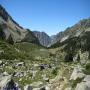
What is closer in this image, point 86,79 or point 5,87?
point 86,79

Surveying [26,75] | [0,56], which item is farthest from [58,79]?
[0,56]

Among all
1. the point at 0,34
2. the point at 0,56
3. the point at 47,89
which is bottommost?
the point at 47,89

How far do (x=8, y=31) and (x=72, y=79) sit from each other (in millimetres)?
176380

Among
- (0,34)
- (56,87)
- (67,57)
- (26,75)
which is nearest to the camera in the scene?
(56,87)

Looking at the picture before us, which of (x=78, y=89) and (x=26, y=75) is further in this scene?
(x=26, y=75)

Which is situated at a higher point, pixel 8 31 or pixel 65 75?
pixel 8 31

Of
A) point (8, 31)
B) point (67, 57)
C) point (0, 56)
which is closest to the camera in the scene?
point (0, 56)

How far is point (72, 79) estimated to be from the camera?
25641 millimetres

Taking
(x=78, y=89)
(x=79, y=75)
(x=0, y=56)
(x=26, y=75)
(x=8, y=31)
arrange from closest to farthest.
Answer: (x=78, y=89), (x=79, y=75), (x=26, y=75), (x=0, y=56), (x=8, y=31)

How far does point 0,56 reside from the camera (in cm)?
7606

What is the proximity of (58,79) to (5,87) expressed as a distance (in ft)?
19.0

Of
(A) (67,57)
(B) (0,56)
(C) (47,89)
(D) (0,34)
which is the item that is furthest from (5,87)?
(D) (0,34)

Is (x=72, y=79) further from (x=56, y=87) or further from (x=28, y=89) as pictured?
(x=28, y=89)

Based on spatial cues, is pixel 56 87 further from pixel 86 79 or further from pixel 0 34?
pixel 0 34
